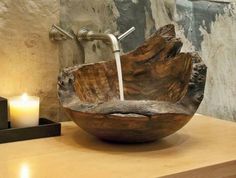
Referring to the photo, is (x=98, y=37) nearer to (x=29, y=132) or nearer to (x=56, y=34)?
(x=56, y=34)

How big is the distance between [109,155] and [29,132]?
25cm

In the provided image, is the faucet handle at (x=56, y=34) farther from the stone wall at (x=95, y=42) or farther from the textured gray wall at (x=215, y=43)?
the textured gray wall at (x=215, y=43)

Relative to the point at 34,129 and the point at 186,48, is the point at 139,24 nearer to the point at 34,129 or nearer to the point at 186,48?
the point at 186,48

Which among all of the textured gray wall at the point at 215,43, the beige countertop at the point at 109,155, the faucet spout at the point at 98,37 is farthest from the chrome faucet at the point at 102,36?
the textured gray wall at the point at 215,43

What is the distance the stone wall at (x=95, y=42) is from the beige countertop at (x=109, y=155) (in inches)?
8.2

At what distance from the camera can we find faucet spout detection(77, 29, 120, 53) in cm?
114

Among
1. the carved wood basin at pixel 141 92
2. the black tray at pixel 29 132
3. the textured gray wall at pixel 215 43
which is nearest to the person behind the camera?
the carved wood basin at pixel 141 92

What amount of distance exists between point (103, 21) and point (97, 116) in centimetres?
51

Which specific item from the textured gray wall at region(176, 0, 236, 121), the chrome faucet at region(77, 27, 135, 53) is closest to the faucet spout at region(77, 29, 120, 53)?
the chrome faucet at region(77, 27, 135, 53)

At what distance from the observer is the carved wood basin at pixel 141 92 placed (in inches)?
34.1

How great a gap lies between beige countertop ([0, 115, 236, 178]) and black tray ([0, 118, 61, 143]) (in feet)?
0.08

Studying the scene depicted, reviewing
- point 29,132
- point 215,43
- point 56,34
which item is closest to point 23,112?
point 29,132

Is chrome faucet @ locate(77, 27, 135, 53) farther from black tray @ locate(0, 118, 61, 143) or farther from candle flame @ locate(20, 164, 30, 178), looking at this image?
candle flame @ locate(20, 164, 30, 178)

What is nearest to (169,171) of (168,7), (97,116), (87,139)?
(97,116)
